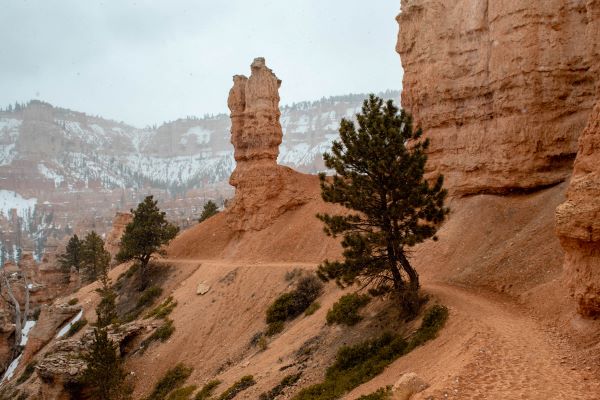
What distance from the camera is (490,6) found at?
28.0 m

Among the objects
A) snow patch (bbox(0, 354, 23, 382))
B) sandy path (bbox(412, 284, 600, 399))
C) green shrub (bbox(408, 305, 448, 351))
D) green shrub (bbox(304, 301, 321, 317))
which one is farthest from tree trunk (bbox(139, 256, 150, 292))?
sandy path (bbox(412, 284, 600, 399))

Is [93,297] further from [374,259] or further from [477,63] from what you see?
[477,63]

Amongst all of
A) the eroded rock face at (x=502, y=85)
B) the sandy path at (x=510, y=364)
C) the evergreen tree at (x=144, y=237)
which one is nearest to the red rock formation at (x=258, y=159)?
the evergreen tree at (x=144, y=237)

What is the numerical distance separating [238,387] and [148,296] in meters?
23.3

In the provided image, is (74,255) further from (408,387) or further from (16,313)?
(408,387)

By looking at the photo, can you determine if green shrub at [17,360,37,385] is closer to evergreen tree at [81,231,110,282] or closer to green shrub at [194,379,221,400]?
evergreen tree at [81,231,110,282]

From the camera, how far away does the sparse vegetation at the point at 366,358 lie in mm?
16312

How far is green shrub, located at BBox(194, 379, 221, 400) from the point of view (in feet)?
71.9

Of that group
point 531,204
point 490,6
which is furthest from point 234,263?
point 490,6

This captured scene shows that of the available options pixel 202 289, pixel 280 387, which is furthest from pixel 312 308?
pixel 202 289

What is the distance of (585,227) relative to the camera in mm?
13195

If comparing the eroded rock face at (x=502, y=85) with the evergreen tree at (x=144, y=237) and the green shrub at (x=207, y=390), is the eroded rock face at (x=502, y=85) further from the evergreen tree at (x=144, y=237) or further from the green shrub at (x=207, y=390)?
the evergreen tree at (x=144, y=237)

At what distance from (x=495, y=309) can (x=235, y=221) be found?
32.0 metres

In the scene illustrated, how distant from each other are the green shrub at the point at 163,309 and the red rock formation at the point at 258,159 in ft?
34.8
